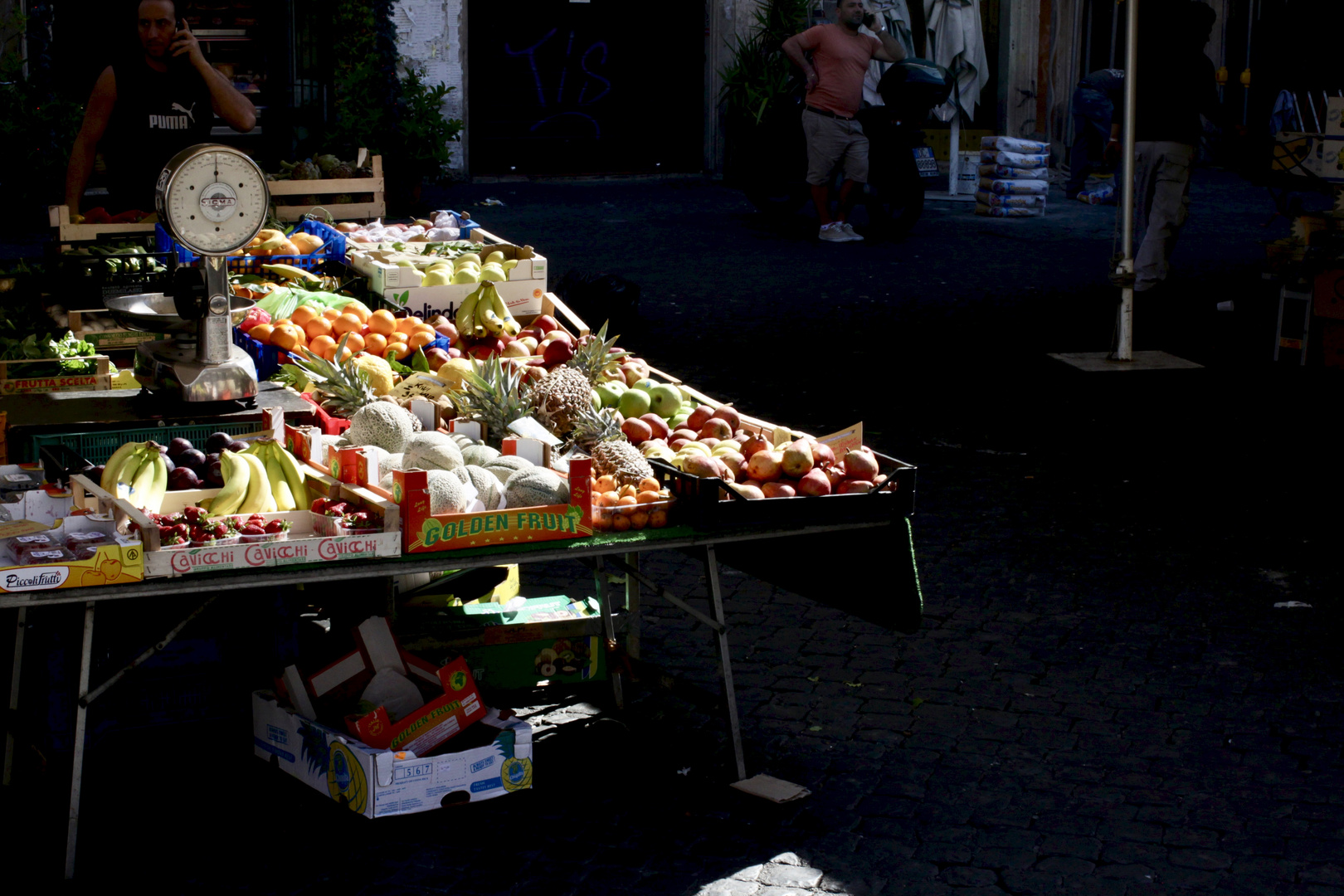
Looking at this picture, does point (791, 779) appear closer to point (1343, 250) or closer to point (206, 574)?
point (206, 574)

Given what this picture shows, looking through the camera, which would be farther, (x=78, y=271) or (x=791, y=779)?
(x=78, y=271)

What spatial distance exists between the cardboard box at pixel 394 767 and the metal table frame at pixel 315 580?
41 centimetres

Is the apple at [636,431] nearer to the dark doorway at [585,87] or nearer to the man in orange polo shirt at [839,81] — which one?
the man in orange polo shirt at [839,81]

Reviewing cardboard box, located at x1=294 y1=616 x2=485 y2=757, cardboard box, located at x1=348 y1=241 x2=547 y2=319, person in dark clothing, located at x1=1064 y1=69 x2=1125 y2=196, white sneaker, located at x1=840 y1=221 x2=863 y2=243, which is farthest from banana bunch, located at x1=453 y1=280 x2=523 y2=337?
person in dark clothing, located at x1=1064 y1=69 x2=1125 y2=196

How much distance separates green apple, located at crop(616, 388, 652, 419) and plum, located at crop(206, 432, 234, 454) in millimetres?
1284

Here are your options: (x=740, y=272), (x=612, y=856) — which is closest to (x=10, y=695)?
(x=612, y=856)

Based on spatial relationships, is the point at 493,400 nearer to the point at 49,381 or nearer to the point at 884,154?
the point at 49,381

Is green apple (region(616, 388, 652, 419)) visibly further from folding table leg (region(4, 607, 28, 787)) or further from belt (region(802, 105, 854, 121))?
belt (region(802, 105, 854, 121))

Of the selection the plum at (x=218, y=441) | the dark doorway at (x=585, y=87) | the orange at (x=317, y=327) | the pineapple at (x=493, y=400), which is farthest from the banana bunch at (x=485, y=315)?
the dark doorway at (x=585, y=87)

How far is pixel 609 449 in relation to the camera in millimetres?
3961

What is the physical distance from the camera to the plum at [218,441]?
3.83m

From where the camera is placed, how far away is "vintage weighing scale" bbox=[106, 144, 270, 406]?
381 centimetres

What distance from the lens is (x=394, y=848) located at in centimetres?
352

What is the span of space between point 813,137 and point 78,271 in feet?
27.4
